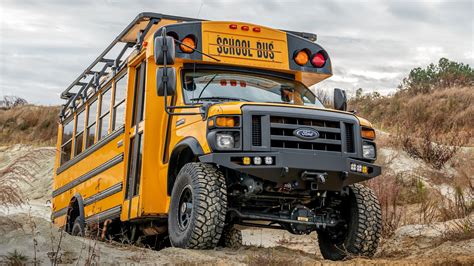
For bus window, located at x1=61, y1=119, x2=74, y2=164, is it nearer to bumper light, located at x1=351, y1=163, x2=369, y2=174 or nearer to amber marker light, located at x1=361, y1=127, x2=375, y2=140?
amber marker light, located at x1=361, y1=127, x2=375, y2=140

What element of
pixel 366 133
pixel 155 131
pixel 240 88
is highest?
pixel 240 88

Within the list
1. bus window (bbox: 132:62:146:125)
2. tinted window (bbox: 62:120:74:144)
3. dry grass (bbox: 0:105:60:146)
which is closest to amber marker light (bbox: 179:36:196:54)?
bus window (bbox: 132:62:146:125)

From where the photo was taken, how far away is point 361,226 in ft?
26.4

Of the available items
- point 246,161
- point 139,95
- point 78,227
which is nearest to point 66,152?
point 78,227

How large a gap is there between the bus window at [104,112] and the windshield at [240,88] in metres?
2.20

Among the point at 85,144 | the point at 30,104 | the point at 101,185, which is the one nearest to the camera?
the point at 101,185

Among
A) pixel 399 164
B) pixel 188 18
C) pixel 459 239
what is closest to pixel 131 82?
pixel 188 18

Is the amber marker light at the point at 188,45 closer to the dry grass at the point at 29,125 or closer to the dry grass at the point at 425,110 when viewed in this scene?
the dry grass at the point at 425,110

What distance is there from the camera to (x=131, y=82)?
31.1ft

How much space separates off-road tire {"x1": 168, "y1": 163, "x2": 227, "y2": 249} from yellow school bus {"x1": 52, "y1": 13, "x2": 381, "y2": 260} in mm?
11

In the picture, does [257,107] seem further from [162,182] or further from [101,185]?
[101,185]

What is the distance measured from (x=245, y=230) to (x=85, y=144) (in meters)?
5.06

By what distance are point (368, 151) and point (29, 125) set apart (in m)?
32.6

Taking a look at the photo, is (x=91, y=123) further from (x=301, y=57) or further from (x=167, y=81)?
(x=167, y=81)
